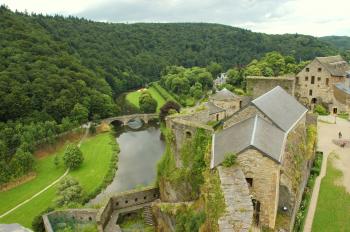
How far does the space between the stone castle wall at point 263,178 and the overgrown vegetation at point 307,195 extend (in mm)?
3470

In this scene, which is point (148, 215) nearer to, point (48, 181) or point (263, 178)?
point (263, 178)

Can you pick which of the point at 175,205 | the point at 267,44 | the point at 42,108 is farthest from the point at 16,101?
the point at 267,44

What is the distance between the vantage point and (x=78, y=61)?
74.9 metres

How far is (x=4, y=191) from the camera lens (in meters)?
34.0

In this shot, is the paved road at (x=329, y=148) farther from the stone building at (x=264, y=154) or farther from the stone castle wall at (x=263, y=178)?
the stone castle wall at (x=263, y=178)

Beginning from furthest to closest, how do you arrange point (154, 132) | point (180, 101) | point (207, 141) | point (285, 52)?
point (285, 52) → point (180, 101) → point (154, 132) → point (207, 141)

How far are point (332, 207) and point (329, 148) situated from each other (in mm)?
10059

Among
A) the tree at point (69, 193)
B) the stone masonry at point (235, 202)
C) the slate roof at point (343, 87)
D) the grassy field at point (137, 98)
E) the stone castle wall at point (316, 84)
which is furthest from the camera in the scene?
the grassy field at point (137, 98)

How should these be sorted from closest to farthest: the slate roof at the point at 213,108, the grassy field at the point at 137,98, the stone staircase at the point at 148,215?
1. the stone staircase at the point at 148,215
2. the slate roof at the point at 213,108
3. the grassy field at the point at 137,98

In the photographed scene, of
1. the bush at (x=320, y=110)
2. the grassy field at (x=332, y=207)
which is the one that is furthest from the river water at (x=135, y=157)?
the bush at (x=320, y=110)

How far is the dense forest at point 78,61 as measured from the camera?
47156 millimetres

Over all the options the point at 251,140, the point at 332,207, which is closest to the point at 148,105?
the point at 332,207

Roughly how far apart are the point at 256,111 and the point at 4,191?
26.6m

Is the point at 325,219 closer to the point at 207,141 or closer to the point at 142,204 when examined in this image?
the point at 207,141
